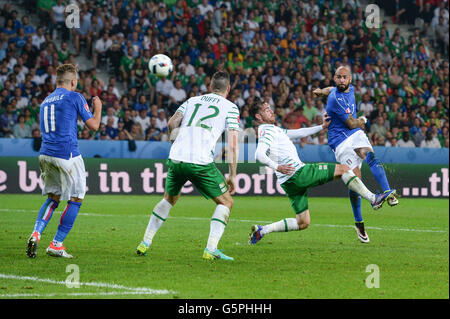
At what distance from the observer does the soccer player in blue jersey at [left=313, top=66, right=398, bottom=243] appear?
1112cm

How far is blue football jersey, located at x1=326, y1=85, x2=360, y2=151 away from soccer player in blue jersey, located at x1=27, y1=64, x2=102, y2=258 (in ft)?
12.7

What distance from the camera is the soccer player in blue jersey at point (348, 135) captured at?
11.1 m

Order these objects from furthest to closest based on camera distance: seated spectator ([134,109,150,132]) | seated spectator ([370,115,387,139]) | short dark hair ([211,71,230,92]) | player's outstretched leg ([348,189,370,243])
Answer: seated spectator ([370,115,387,139])
seated spectator ([134,109,150,132])
player's outstretched leg ([348,189,370,243])
short dark hair ([211,71,230,92])

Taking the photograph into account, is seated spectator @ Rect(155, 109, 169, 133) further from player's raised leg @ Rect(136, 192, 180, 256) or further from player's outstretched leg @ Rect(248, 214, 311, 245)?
player's raised leg @ Rect(136, 192, 180, 256)

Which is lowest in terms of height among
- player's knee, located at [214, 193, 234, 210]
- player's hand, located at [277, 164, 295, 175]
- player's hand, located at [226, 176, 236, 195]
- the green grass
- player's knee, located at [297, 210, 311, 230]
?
the green grass

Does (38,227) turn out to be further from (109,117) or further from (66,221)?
(109,117)

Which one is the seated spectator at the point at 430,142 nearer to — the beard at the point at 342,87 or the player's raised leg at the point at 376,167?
the player's raised leg at the point at 376,167

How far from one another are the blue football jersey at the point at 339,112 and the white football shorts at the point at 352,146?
0.07 metres

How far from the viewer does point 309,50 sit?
2550cm

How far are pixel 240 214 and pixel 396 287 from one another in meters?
8.68

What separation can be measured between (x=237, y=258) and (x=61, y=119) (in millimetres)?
2534

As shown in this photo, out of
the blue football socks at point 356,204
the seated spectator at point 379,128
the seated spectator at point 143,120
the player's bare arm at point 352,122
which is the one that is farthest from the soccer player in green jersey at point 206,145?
the seated spectator at point 379,128

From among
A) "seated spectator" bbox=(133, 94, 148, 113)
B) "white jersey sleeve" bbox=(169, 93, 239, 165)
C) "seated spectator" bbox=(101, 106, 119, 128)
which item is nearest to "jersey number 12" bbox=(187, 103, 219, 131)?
"white jersey sleeve" bbox=(169, 93, 239, 165)
